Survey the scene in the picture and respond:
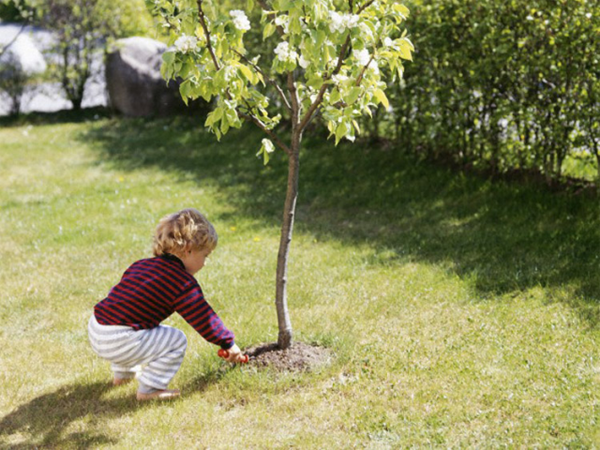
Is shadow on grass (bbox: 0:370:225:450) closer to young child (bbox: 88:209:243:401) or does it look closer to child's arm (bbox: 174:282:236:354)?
young child (bbox: 88:209:243:401)

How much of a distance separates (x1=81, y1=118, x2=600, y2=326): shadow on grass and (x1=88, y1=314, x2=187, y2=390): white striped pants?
2221 mm

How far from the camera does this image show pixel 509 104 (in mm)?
6605

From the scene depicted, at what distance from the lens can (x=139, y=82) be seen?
40.5 feet

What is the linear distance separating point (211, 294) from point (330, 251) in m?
1.22

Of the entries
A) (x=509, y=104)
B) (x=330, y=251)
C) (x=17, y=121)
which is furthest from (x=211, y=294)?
(x=17, y=121)

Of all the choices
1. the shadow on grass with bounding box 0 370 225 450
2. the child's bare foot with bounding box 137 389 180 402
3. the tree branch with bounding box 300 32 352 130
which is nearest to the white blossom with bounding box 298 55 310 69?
the tree branch with bounding box 300 32 352 130

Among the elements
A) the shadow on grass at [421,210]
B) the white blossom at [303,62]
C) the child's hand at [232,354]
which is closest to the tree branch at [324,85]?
the white blossom at [303,62]

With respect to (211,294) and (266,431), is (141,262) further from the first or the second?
(211,294)

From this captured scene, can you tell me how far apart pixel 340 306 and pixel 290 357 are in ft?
3.11

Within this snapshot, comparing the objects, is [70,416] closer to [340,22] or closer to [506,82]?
[340,22]

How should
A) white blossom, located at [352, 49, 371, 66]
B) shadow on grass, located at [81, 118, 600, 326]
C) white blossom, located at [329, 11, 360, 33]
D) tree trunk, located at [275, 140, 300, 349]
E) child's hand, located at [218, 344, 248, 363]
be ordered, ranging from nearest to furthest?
white blossom, located at [329, 11, 360, 33] < white blossom, located at [352, 49, 371, 66] < child's hand, located at [218, 344, 248, 363] < tree trunk, located at [275, 140, 300, 349] < shadow on grass, located at [81, 118, 600, 326]

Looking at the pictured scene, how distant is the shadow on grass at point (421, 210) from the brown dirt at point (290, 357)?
1.38 metres

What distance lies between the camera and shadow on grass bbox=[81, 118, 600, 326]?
5164mm

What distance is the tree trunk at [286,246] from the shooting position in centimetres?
388
